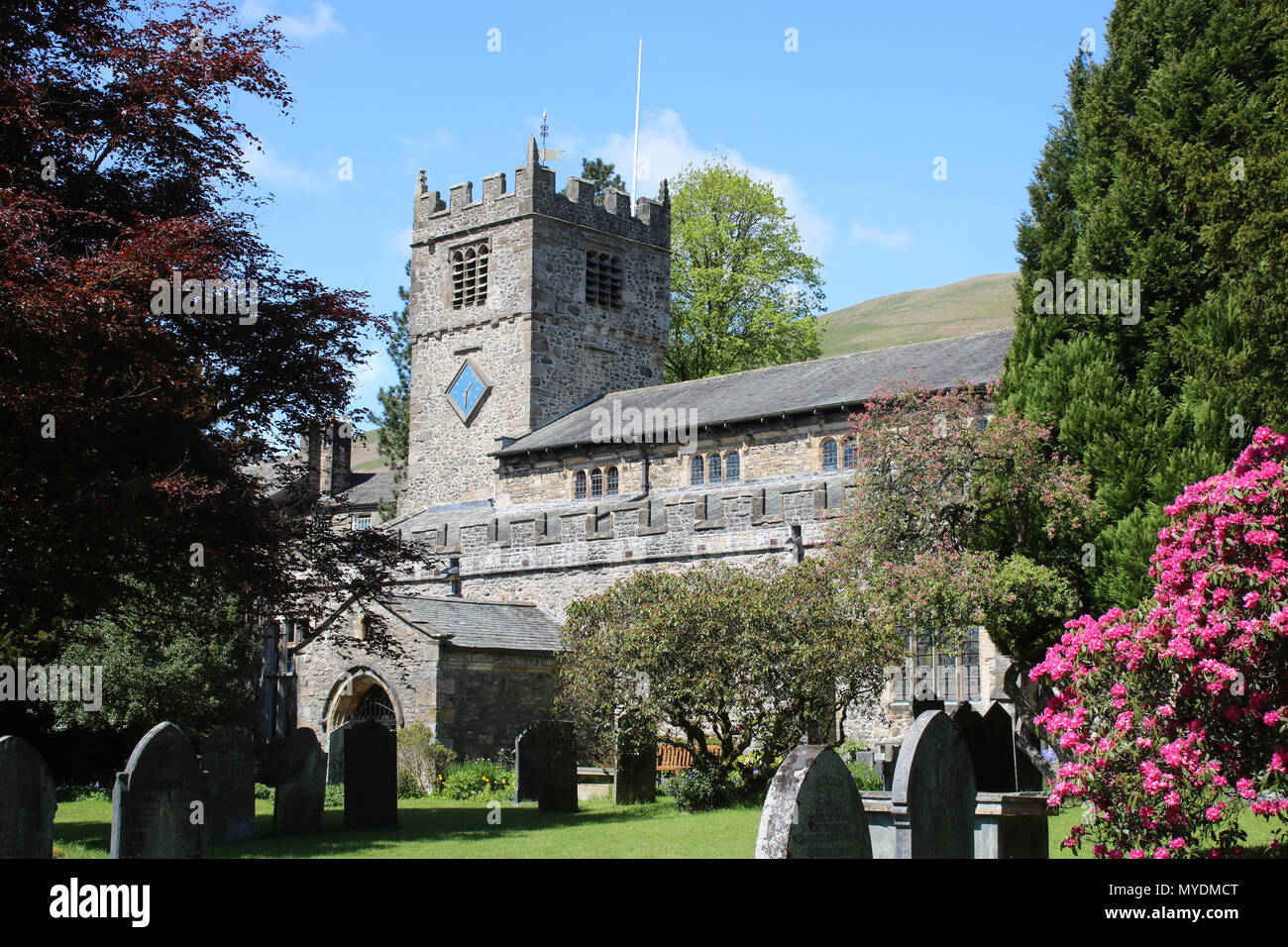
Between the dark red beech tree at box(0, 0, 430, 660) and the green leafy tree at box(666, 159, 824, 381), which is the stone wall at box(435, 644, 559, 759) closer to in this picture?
the dark red beech tree at box(0, 0, 430, 660)

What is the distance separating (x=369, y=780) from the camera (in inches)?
683

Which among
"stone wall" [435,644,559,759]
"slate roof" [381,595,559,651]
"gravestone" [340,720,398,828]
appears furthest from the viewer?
"slate roof" [381,595,559,651]

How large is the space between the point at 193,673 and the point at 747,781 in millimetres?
12448

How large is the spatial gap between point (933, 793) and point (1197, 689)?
8.66 feet

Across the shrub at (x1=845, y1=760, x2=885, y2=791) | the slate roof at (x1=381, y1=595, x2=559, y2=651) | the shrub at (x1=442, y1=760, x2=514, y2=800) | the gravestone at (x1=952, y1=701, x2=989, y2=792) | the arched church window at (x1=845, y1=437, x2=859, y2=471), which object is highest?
the arched church window at (x1=845, y1=437, x2=859, y2=471)

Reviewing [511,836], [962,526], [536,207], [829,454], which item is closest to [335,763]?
[511,836]

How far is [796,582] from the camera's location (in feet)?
66.2

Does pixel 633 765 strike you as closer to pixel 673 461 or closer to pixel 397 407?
pixel 673 461

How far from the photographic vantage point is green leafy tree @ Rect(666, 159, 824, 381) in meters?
47.1

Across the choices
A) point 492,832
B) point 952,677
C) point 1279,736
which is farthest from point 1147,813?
point 952,677

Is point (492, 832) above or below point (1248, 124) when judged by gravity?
below

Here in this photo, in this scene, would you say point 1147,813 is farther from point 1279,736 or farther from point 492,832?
point 492,832

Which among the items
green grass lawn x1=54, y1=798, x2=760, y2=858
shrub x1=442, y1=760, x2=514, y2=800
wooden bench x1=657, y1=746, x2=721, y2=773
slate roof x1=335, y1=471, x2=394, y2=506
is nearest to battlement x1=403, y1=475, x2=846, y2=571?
wooden bench x1=657, y1=746, x2=721, y2=773

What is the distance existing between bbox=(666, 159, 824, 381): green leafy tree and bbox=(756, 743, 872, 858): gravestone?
38251mm
